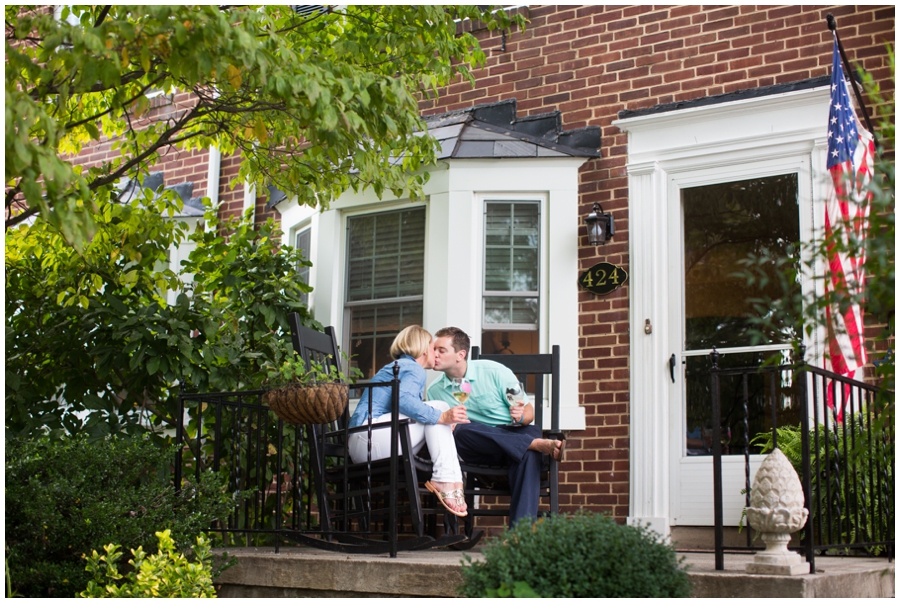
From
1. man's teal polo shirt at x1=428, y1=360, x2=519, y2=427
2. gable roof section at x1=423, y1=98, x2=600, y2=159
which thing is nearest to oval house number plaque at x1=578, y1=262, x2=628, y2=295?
gable roof section at x1=423, y1=98, x2=600, y2=159

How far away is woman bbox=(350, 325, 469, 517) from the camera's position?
423 cm

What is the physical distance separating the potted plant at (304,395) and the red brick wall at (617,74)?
220 cm

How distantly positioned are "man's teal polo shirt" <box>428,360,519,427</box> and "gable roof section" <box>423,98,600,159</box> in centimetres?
185

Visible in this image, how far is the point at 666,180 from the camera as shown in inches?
237

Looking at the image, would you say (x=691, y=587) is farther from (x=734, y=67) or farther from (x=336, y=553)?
(x=734, y=67)

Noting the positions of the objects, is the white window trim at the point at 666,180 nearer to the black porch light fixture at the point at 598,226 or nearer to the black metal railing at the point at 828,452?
the black porch light fixture at the point at 598,226


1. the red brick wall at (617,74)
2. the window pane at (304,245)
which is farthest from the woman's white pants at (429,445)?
the window pane at (304,245)

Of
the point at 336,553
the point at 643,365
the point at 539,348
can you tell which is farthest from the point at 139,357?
the point at 643,365

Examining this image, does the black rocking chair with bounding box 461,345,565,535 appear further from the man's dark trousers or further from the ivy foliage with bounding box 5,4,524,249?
the ivy foliage with bounding box 5,4,524,249

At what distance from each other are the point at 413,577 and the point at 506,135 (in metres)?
3.63

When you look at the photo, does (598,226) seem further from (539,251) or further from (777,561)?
(777,561)

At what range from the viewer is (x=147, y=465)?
4.46 metres

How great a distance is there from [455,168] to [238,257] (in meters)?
1.73

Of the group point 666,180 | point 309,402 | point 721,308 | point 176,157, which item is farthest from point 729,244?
point 176,157
